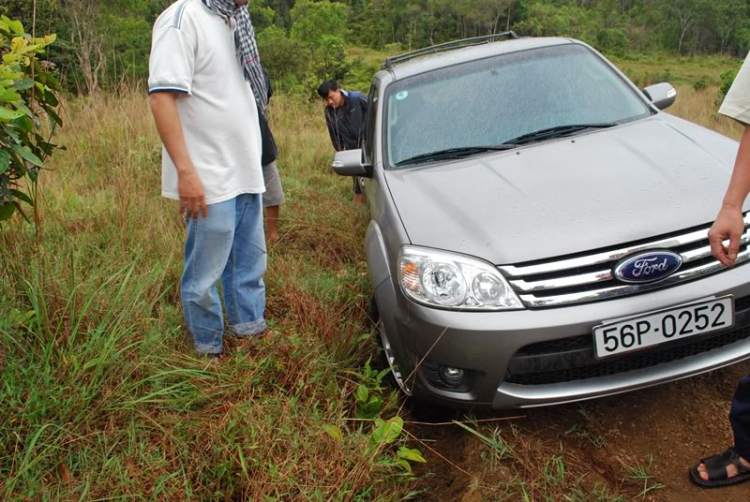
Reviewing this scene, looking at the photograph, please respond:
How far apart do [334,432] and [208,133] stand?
1.21 meters

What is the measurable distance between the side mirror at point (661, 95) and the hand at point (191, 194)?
8.14 ft

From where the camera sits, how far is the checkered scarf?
90.7 inches

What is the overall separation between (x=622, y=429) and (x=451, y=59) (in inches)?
86.4

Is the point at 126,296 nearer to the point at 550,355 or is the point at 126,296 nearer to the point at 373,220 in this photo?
the point at 373,220

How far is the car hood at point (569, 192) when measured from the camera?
83.0 inches

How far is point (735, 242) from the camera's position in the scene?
1.77 metres

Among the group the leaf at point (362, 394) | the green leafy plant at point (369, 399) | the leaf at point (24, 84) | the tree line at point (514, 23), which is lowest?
the tree line at point (514, 23)

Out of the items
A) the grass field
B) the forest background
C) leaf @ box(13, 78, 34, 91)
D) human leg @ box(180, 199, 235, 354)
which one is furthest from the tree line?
leaf @ box(13, 78, 34, 91)

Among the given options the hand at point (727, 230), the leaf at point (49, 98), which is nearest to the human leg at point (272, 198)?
the leaf at point (49, 98)

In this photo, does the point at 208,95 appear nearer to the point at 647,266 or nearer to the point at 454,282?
the point at 454,282

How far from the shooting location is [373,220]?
114 inches

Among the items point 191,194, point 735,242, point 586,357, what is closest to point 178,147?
point 191,194

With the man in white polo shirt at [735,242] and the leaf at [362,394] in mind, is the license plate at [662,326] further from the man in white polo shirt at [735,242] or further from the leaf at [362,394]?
the leaf at [362,394]

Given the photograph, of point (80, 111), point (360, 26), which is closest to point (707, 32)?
point (360, 26)
